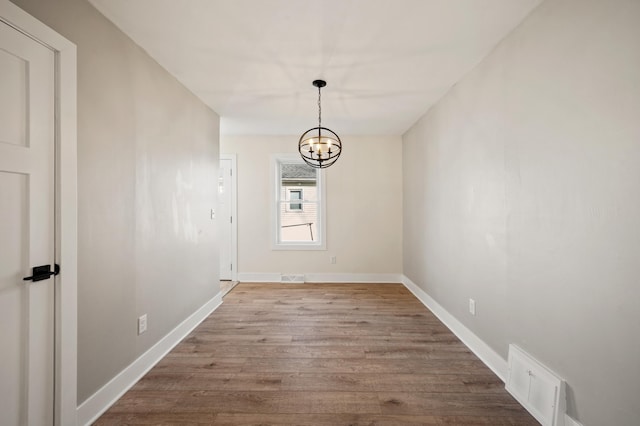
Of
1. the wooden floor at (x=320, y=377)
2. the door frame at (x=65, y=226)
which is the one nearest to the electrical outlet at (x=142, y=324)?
the wooden floor at (x=320, y=377)

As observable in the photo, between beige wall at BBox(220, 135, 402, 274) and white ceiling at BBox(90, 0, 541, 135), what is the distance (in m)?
1.60

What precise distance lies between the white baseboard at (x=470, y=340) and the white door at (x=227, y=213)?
10.3 feet

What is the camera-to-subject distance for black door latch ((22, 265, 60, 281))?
1428 mm

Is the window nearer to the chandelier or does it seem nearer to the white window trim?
the white window trim

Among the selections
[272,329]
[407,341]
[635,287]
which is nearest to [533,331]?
[635,287]

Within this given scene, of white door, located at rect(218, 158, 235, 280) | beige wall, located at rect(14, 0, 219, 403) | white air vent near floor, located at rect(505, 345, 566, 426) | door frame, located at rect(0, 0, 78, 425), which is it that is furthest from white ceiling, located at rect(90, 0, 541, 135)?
white air vent near floor, located at rect(505, 345, 566, 426)

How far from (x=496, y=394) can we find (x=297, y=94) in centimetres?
313

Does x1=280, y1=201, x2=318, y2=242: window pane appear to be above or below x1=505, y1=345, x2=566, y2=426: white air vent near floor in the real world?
above

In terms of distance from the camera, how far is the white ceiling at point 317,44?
185cm

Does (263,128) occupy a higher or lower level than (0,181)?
higher

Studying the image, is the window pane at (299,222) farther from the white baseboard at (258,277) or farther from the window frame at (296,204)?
the white baseboard at (258,277)

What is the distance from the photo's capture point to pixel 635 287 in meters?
1.27

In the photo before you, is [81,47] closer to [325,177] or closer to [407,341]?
[407,341]

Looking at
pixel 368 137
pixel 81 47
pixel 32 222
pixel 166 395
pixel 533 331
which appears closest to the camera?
pixel 32 222
